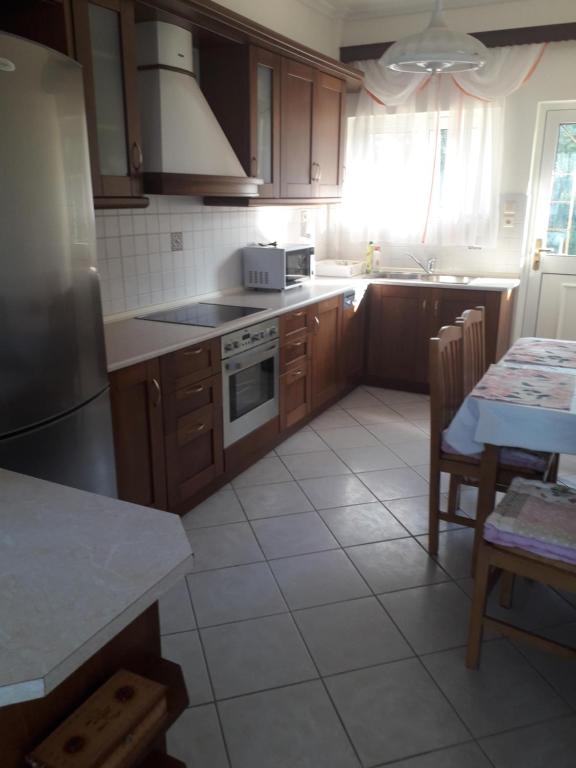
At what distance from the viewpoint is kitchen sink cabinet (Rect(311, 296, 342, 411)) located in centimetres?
391

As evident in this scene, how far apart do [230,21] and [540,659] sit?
3.01 meters

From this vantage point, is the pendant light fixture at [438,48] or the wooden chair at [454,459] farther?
the pendant light fixture at [438,48]

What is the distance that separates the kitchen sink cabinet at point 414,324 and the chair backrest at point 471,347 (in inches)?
52.1

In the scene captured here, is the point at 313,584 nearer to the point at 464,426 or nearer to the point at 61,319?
the point at 464,426

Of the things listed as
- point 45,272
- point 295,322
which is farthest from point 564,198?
point 45,272

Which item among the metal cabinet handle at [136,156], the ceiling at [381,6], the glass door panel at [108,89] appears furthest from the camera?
the ceiling at [381,6]

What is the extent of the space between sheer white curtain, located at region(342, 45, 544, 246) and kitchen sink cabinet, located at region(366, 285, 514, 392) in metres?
0.59

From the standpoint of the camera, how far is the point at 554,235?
453 cm

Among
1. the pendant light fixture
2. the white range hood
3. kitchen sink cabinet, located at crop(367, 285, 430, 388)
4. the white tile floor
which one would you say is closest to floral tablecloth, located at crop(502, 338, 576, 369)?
the white tile floor

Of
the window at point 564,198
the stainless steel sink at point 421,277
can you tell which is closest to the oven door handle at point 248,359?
the stainless steel sink at point 421,277

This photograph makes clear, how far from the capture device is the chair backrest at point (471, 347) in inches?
107

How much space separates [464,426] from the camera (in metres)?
2.12

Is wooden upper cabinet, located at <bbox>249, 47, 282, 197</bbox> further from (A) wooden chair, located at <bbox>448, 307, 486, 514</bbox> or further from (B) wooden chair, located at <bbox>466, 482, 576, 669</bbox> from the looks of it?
(B) wooden chair, located at <bbox>466, 482, 576, 669</bbox>

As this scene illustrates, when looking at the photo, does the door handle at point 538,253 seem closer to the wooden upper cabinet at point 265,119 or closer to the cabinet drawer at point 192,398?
the wooden upper cabinet at point 265,119
